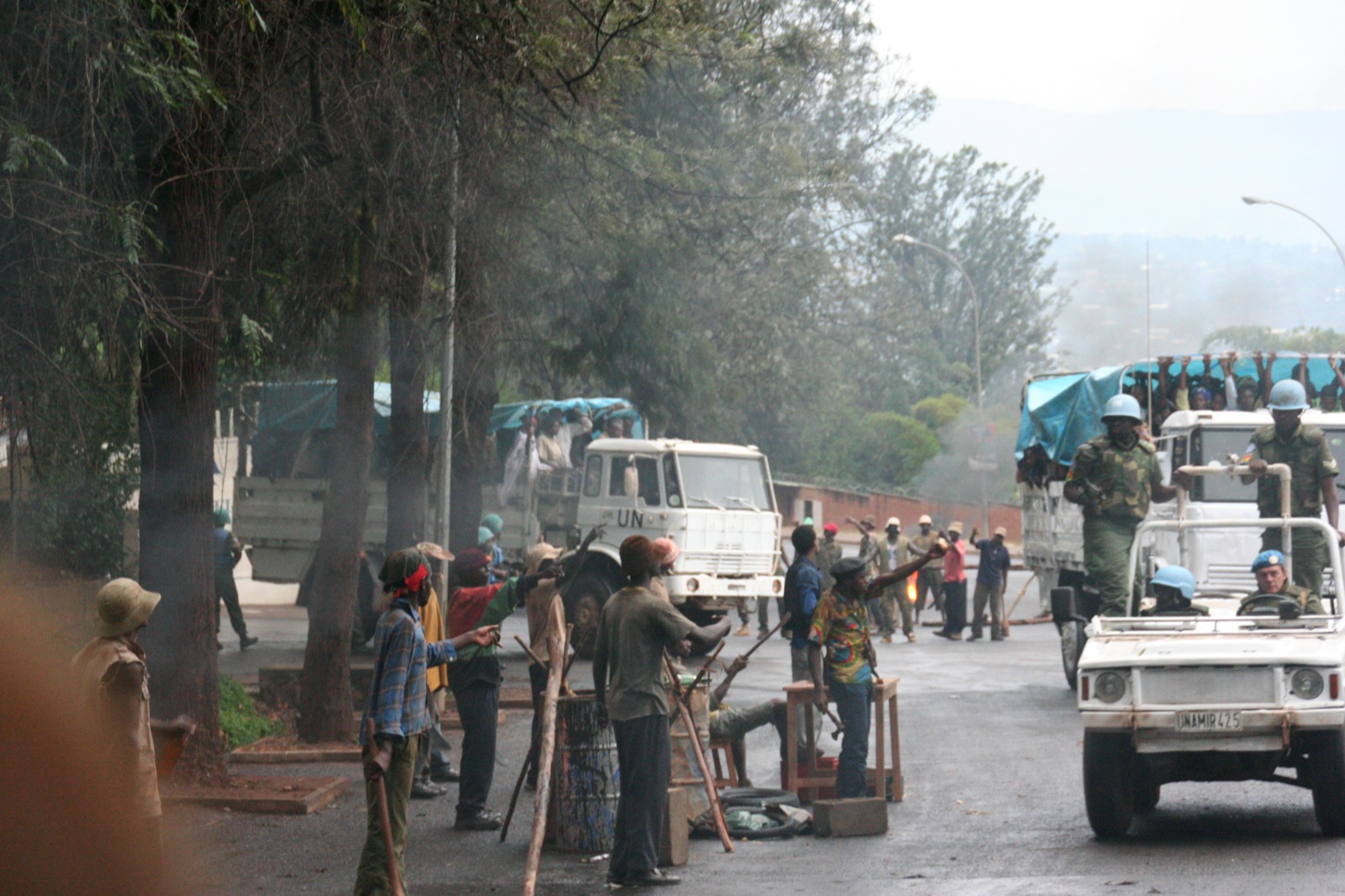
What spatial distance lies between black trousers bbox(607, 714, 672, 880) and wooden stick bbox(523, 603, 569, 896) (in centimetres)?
38

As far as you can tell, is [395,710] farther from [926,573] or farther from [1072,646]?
[926,573]

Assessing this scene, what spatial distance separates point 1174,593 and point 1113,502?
1551 mm

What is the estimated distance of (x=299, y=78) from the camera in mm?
10852

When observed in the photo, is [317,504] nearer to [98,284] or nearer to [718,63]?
[718,63]

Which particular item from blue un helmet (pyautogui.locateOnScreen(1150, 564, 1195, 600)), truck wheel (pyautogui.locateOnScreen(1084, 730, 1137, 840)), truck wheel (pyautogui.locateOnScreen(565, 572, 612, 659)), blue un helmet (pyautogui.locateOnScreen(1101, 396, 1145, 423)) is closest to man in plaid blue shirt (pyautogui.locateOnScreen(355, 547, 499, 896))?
truck wheel (pyautogui.locateOnScreen(1084, 730, 1137, 840))

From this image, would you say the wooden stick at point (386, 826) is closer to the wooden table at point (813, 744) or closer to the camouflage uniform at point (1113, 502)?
the wooden table at point (813, 744)

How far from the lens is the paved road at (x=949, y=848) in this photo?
26.5 feet

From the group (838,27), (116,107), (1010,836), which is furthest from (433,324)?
(838,27)

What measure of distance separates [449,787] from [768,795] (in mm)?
2803

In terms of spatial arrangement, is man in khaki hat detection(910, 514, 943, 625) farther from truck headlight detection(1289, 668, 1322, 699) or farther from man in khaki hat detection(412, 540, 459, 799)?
truck headlight detection(1289, 668, 1322, 699)

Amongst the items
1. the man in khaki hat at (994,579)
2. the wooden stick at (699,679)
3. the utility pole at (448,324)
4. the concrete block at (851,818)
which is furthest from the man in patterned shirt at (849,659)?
the man in khaki hat at (994,579)

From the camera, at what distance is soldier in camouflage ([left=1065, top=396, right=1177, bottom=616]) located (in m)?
11.0

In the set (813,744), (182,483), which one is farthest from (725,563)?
(182,483)

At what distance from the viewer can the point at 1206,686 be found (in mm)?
8523
